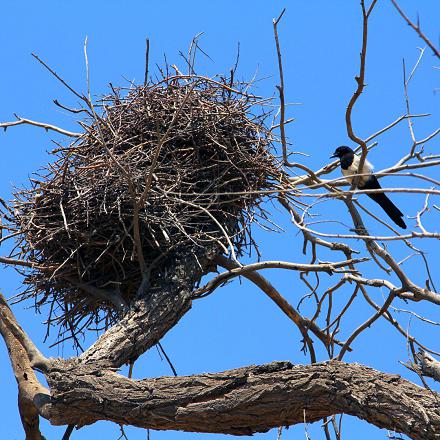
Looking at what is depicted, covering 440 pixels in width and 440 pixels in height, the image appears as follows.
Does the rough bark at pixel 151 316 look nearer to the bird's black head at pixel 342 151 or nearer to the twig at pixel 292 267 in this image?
the twig at pixel 292 267

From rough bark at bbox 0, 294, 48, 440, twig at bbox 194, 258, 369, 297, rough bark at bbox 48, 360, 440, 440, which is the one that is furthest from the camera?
rough bark at bbox 0, 294, 48, 440

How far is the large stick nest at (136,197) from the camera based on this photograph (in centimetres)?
612

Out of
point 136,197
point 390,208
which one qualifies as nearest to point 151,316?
point 136,197

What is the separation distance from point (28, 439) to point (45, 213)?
157 centimetres

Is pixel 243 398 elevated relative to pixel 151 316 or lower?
lower

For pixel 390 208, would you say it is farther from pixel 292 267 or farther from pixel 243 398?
pixel 243 398

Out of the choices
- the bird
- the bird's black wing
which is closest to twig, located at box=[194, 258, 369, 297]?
the bird

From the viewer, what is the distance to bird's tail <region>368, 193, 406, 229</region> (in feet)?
25.0

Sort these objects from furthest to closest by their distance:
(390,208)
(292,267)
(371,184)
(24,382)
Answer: (371,184) < (390,208) < (24,382) < (292,267)

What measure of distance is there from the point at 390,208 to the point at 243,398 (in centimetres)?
346

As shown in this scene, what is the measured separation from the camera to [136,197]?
19.2ft

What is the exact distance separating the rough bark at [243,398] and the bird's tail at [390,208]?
3161 millimetres

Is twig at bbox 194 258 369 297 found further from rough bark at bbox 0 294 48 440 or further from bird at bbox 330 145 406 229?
bird at bbox 330 145 406 229

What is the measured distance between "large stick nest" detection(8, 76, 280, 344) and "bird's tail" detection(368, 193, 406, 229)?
129 centimetres
